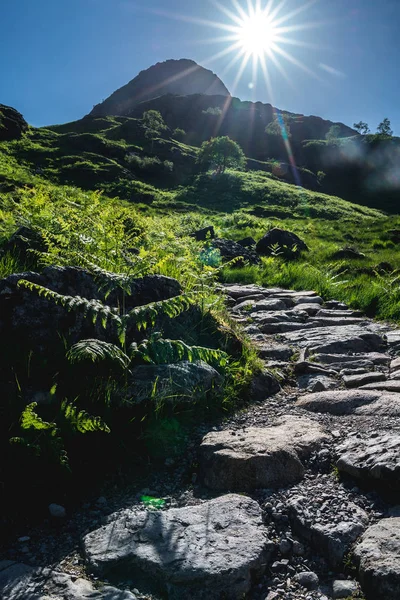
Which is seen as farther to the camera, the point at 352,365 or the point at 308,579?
the point at 352,365

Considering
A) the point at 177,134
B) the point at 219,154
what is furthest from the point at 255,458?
the point at 177,134

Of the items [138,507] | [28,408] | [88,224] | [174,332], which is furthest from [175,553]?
[88,224]

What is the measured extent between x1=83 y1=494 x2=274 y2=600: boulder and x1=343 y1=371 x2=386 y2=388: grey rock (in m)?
2.47

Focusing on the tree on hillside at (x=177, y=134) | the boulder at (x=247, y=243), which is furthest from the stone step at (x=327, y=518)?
the tree on hillside at (x=177, y=134)

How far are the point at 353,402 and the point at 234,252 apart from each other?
9.69 m

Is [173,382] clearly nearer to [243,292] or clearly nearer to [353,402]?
[353,402]

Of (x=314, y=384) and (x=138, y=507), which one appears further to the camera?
(x=314, y=384)

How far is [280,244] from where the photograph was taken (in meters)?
14.6

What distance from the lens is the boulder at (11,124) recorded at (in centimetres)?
8181

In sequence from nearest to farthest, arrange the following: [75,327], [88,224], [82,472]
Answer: [82,472] < [75,327] < [88,224]

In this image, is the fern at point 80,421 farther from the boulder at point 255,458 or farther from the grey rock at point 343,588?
the grey rock at point 343,588

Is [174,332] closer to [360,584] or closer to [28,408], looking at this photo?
[28,408]

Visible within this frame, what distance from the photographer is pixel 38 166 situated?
2473 inches

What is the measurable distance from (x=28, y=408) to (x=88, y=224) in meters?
4.50
